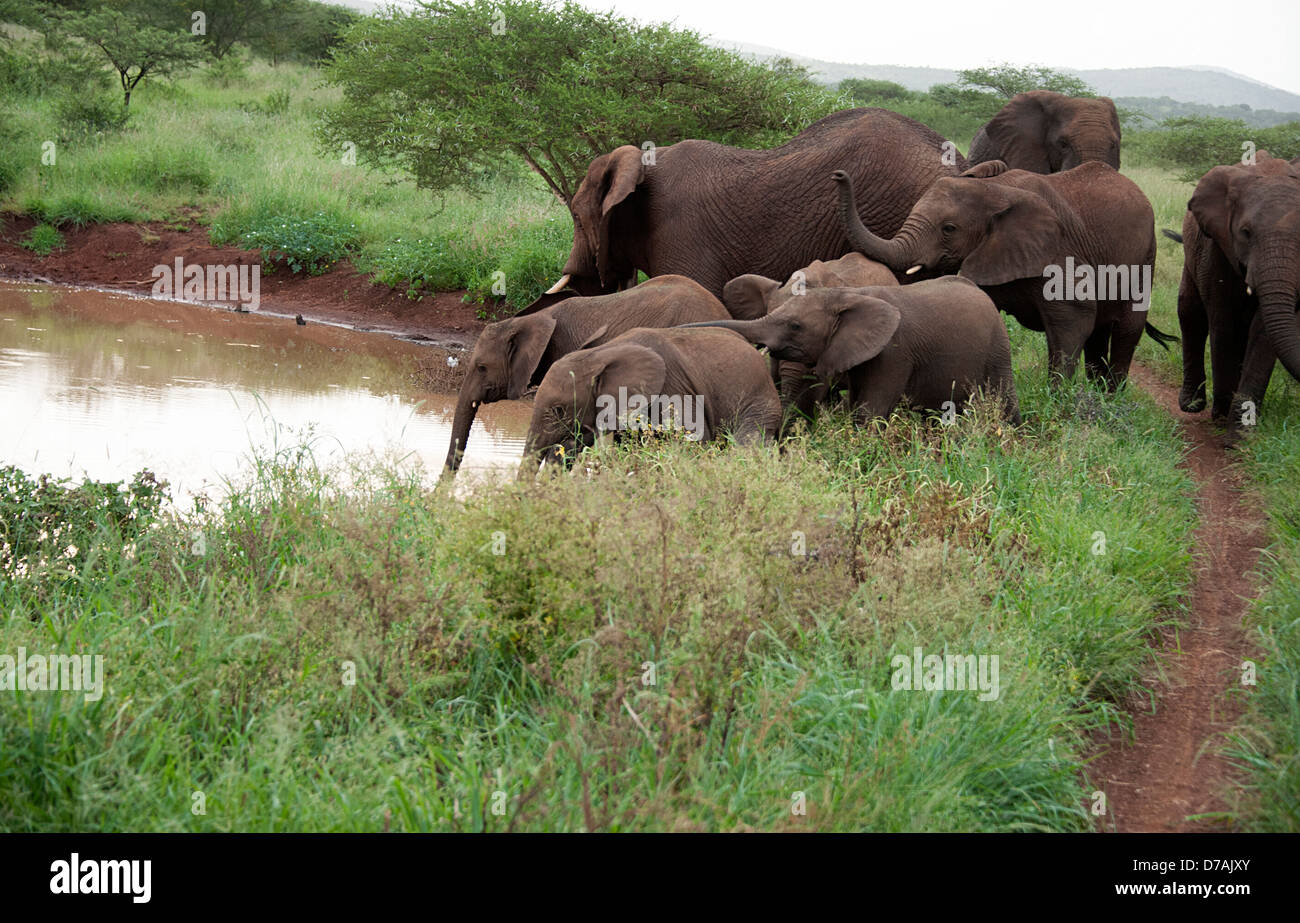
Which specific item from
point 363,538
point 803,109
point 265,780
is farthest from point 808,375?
point 803,109

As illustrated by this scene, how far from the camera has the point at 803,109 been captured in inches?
591

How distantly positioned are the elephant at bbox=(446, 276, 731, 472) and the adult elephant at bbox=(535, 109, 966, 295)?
1.96 metres

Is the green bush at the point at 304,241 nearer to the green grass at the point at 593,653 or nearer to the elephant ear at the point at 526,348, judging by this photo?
the elephant ear at the point at 526,348

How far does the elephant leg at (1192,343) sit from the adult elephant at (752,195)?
2247mm

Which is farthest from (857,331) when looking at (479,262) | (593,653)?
(479,262)

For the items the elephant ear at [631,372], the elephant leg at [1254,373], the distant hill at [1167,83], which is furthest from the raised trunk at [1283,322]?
the distant hill at [1167,83]

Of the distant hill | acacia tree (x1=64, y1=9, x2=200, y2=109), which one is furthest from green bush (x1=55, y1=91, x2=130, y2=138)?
the distant hill

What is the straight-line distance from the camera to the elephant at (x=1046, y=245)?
8.80 metres

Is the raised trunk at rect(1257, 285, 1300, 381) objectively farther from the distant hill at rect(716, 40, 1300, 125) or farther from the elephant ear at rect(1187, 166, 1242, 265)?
the distant hill at rect(716, 40, 1300, 125)

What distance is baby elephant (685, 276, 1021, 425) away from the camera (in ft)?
23.5

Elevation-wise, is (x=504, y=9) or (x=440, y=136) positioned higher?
(x=504, y=9)

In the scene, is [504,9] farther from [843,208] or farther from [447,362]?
[843,208]
